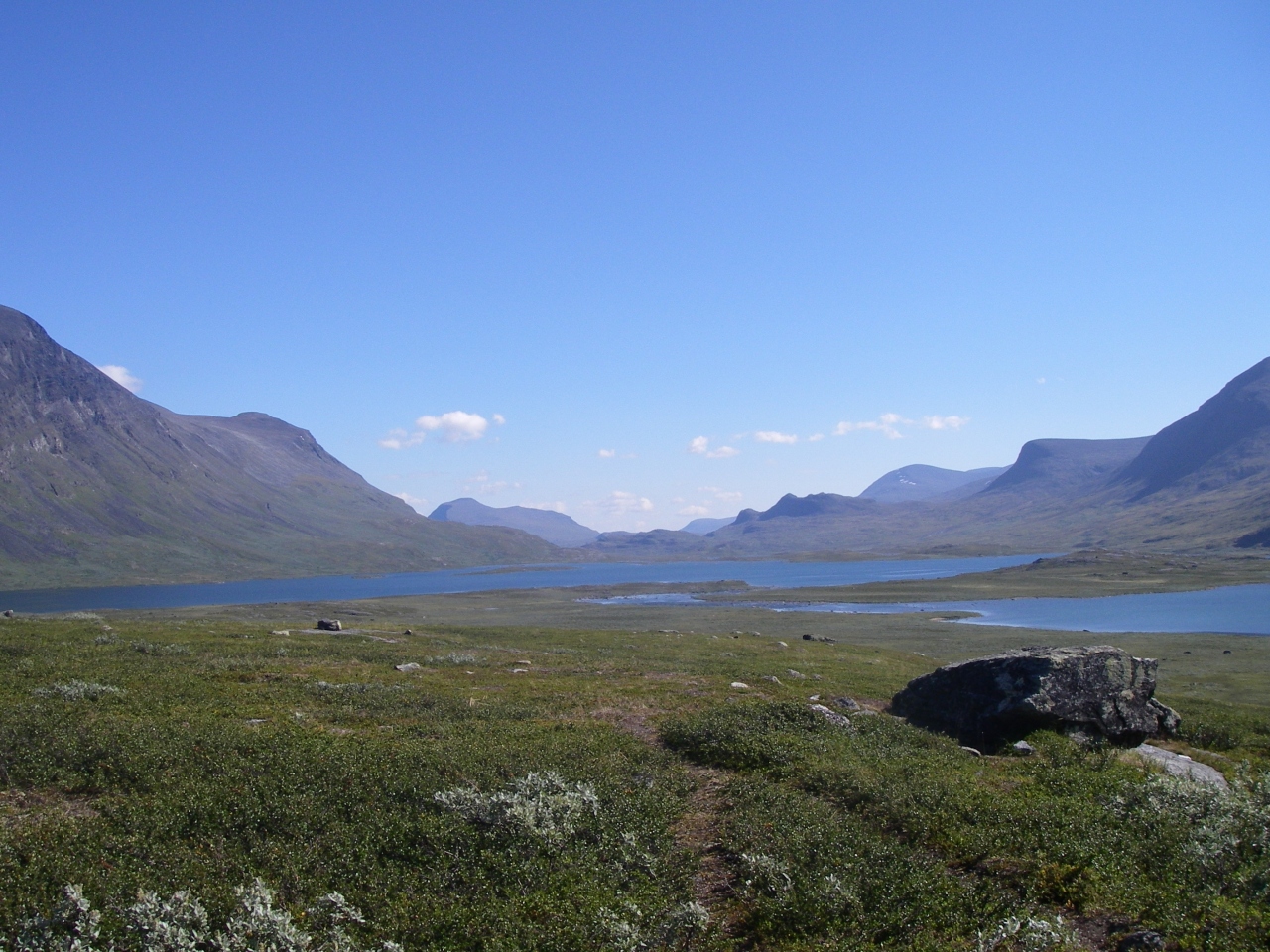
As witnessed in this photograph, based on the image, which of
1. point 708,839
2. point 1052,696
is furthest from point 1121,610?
point 708,839

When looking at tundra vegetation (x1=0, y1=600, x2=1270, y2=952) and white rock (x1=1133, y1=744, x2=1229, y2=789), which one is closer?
tundra vegetation (x1=0, y1=600, x2=1270, y2=952)

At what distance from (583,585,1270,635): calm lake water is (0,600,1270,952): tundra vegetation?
265 ft

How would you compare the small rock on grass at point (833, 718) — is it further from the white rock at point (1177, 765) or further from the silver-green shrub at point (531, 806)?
the silver-green shrub at point (531, 806)

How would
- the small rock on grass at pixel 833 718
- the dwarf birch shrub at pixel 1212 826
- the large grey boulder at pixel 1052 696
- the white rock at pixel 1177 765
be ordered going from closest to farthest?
1. the dwarf birch shrub at pixel 1212 826
2. the white rock at pixel 1177 765
3. the small rock on grass at pixel 833 718
4. the large grey boulder at pixel 1052 696

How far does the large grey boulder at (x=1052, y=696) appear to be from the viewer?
21.1 meters

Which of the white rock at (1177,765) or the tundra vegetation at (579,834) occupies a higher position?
the tundra vegetation at (579,834)

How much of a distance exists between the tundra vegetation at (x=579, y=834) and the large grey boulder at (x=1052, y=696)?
127cm

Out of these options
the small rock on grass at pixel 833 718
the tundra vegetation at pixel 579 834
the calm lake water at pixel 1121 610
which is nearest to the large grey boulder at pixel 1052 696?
the tundra vegetation at pixel 579 834

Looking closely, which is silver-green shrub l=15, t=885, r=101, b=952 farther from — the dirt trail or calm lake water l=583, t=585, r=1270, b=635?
calm lake water l=583, t=585, r=1270, b=635

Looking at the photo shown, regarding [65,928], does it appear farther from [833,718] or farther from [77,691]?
[833,718]

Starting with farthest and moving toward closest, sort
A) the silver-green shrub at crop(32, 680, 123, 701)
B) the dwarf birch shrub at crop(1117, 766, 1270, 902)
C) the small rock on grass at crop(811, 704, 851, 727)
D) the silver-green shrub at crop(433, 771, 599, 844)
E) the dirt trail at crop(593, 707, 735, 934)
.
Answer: the small rock on grass at crop(811, 704, 851, 727) → the silver-green shrub at crop(32, 680, 123, 701) → the silver-green shrub at crop(433, 771, 599, 844) → the dirt trail at crop(593, 707, 735, 934) → the dwarf birch shrub at crop(1117, 766, 1270, 902)

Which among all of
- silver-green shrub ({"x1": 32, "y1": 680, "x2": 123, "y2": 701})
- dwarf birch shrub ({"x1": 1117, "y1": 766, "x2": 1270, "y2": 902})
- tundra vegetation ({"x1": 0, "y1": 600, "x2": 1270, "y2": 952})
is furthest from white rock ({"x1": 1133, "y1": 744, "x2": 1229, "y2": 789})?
silver-green shrub ({"x1": 32, "y1": 680, "x2": 123, "y2": 701})

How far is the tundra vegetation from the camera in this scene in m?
9.03

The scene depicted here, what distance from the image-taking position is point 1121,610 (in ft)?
352
